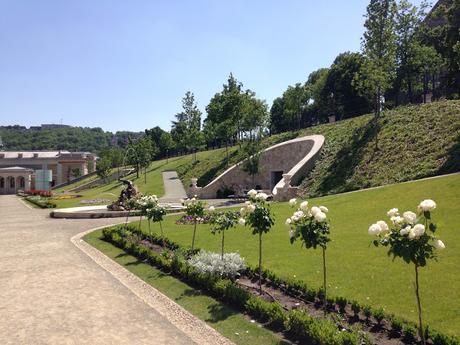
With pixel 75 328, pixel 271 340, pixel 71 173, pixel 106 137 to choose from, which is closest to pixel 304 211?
pixel 271 340

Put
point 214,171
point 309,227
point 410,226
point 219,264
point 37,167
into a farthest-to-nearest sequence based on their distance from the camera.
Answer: point 37,167 < point 214,171 < point 219,264 < point 309,227 < point 410,226

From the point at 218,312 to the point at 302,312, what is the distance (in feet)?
7.10

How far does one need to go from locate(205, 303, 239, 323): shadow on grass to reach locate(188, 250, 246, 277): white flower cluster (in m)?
1.50

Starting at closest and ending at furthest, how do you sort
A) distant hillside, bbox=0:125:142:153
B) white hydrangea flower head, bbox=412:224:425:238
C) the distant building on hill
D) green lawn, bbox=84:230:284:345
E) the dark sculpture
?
white hydrangea flower head, bbox=412:224:425:238 → green lawn, bbox=84:230:284:345 → the dark sculpture → the distant building on hill → distant hillside, bbox=0:125:142:153

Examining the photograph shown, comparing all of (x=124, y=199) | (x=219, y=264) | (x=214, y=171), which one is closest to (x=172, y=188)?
(x=214, y=171)

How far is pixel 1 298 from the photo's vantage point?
10305 millimetres

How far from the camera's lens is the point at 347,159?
3033 cm

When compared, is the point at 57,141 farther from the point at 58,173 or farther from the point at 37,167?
the point at 58,173

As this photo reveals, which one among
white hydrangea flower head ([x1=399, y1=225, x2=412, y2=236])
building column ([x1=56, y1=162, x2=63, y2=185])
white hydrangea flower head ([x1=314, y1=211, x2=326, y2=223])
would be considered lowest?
white hydrangea flower head ([x1=399, y1=225, x2=412, y2=236])

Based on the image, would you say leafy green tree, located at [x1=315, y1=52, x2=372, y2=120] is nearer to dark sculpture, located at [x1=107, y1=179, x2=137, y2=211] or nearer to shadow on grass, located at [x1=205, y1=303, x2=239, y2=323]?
dark sculpture, located at [x1=107, y1=179, x2=137, y2=211]

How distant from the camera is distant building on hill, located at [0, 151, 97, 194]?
85.9 meters

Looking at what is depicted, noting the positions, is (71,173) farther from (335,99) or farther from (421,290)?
(421,290)

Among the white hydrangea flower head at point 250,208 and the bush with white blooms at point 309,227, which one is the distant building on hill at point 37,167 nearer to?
the white hydrangea flower head at point 250,208

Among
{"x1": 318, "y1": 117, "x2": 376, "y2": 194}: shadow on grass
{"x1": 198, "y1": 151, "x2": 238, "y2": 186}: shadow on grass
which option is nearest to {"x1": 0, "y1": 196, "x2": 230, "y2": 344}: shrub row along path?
{"x1": 318, "y1": 117, "x2": 376, "y2": 194}: shadow on grass
